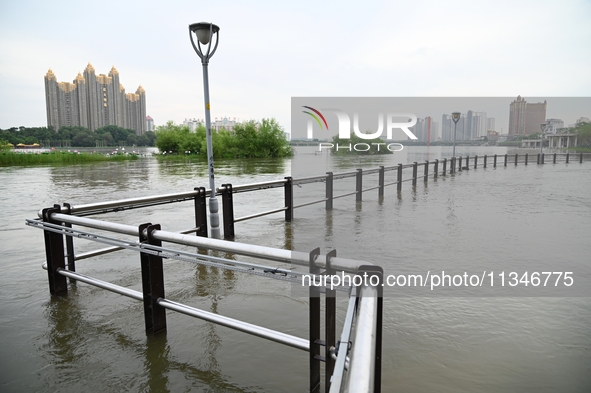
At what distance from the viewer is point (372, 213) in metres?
9.67

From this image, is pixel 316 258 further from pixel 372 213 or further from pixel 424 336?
pixel 372 213

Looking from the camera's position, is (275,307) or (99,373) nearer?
(99,373)

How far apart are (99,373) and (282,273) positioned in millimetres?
1582

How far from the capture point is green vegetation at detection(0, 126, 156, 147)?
89500 mm

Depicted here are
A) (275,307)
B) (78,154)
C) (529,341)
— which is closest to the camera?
(529,341)

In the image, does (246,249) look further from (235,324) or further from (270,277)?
(235,324)

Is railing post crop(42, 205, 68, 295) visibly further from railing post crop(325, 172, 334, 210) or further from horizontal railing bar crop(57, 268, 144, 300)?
railing post crop(325, 172, 334, 210)

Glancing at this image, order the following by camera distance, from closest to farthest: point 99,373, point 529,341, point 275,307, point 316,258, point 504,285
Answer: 1. point 316,258
2. point 99,373
3. point 529,341
4. point 275,307
5. point 504,285

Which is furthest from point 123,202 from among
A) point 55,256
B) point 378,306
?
point 378,306

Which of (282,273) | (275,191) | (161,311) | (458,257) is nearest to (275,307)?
(161,311)

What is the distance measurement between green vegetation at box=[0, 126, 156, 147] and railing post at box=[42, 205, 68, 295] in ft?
311

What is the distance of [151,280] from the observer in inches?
123

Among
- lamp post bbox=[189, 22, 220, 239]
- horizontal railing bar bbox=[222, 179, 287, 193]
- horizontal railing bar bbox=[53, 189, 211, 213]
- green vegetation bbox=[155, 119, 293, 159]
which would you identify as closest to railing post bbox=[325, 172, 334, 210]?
horizontal railing bar bbox=[222, 179, 287, 193]

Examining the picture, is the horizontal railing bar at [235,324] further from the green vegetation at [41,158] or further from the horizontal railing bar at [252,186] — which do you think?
the green vegetation at [41,158]
